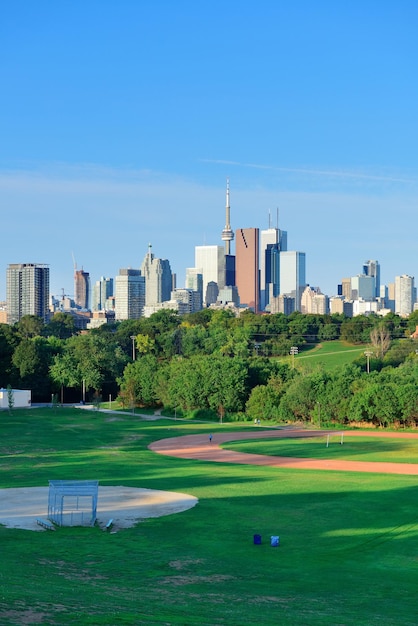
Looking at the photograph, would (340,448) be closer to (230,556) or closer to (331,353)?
(230,556)

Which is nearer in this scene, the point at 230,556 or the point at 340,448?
the point at 230,556

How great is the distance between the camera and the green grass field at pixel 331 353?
150875 mm

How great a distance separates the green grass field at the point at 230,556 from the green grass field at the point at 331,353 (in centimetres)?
9728

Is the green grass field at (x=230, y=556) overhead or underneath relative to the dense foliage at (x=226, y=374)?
underneath

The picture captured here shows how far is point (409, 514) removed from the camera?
124 feet

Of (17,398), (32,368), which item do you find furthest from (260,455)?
(32,368)

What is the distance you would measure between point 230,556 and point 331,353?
135m

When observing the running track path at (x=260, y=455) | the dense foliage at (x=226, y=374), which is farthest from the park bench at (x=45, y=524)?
the dense foliage at (x=226, y=374)

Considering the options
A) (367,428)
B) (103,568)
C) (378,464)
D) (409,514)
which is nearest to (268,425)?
(367,428)

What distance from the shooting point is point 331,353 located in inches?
6417

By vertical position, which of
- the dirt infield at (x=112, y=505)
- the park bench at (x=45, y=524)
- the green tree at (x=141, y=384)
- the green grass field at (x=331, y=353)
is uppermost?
the green grass field at (x=331, y=353)

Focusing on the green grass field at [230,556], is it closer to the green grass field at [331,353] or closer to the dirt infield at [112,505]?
the dirt infield at [112,505]

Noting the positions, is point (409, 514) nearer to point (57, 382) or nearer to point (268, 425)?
point (268, 425)

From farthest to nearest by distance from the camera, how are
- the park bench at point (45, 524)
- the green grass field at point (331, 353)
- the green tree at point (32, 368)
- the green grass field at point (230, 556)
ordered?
the green grass field at point (331, 353), the green tree at point (32, 368), the park bench at point (45, 524), the green grass field at point (230, 556)
